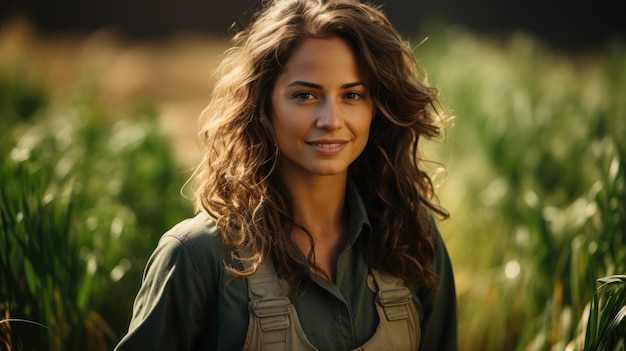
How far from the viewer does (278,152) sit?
2066 millimetres

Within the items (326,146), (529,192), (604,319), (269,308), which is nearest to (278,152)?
(326,146)

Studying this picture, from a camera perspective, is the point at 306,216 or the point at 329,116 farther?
the point at 306,216

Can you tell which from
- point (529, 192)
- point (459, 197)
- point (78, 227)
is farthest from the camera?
point (459, 197)

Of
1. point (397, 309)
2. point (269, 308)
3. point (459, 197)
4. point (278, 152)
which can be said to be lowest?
point (459, 197)

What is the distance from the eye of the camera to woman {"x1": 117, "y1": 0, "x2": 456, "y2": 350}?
6.08ft

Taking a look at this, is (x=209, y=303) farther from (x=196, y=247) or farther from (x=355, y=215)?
(x=355, y=215)

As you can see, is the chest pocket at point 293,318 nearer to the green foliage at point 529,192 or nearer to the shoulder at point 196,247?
the shoulder at point 196,247

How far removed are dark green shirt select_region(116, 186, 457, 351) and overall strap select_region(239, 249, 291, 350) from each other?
29mm

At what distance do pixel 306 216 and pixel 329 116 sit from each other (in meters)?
0.32

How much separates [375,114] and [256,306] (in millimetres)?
695

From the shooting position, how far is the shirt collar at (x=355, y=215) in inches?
82.4

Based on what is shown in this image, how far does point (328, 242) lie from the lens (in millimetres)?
2107

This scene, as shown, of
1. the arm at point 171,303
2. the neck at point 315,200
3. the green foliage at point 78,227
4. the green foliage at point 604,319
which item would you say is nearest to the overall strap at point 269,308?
the arm at point 171,303

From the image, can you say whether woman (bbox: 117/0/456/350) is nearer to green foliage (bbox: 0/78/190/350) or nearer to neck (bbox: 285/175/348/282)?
neck (bbox: 285/175/348/282)
